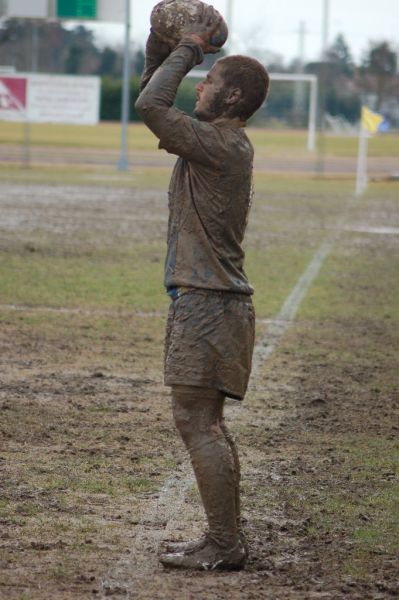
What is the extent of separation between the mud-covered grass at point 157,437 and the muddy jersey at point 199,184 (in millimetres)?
1170

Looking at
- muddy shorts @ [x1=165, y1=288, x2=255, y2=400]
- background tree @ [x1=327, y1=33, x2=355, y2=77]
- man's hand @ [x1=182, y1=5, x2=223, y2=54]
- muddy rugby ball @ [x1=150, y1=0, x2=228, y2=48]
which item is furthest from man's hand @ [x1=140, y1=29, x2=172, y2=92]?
background tree @ [x1=327, y1=33, x2=355, y2=77]

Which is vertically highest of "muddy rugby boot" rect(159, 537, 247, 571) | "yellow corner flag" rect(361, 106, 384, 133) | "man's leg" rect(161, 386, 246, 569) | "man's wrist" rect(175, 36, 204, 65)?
"man's wrist" rect(175, 36, 204, 65)

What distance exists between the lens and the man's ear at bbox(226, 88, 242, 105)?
5273mm

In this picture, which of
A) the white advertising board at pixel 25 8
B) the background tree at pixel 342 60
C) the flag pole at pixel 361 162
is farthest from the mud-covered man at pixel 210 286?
the background tree at pixel 342 60

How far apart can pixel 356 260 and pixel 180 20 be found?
44.1 feet

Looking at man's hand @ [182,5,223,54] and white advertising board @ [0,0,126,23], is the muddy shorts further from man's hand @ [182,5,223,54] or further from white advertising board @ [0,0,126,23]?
white advertising board @ [0,0,126,23]

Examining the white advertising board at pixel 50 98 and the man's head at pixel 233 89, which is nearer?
the man's head at pixel 233 89

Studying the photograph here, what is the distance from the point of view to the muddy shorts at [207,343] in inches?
205

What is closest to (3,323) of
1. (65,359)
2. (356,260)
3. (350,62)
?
(65,359)

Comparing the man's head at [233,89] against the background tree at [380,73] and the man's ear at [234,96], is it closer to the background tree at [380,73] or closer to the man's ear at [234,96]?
the man's ear at [234,96]

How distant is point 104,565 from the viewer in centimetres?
518

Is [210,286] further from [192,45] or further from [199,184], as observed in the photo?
A: [192,45]

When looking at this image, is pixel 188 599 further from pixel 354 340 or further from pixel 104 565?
pixel 354 340

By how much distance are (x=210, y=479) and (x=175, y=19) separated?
184 centimetres
